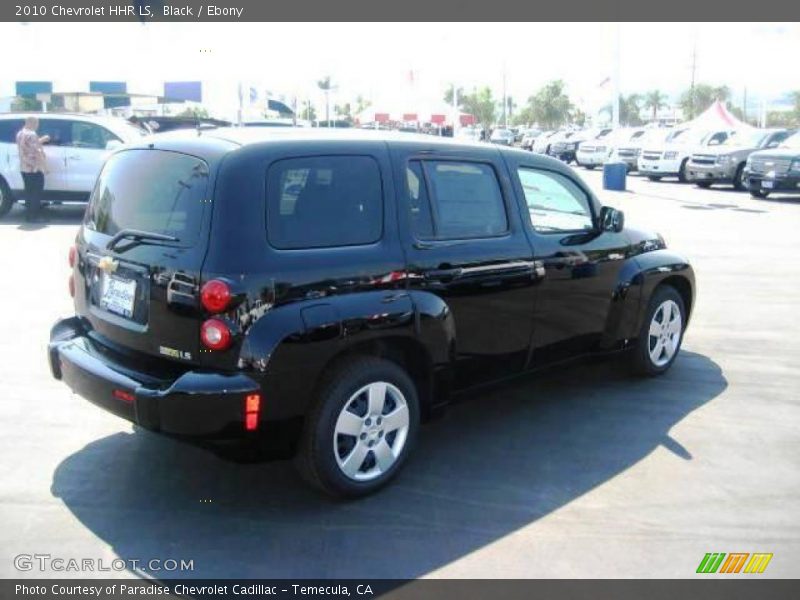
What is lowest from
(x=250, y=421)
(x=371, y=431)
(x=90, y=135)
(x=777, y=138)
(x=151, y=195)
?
(x=371, y=431)

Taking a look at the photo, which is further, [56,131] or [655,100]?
[655,100]

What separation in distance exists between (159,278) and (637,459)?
280 cm

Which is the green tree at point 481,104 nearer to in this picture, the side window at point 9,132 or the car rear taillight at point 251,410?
the side window at point 9,132

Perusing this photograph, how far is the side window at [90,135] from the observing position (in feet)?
46.5

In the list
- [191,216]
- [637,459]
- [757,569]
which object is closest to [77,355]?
[191,216]

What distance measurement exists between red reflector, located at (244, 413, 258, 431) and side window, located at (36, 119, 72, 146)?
480 inches

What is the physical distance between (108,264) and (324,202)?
3.82ft

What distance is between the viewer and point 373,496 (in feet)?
13.3

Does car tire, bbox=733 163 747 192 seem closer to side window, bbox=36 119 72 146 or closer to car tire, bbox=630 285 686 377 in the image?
side window, bbox=36 119 72 146

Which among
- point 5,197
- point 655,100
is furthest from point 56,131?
point 655,100

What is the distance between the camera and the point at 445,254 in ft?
14.1

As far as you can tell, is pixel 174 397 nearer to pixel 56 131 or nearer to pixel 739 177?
pixel 56 131

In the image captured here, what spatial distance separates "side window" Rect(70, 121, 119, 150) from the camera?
46.5 ft

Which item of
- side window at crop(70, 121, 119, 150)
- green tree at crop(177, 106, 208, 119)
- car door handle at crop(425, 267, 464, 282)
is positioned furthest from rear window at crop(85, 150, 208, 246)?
green tree at crop(177, 106, 208, 119)
